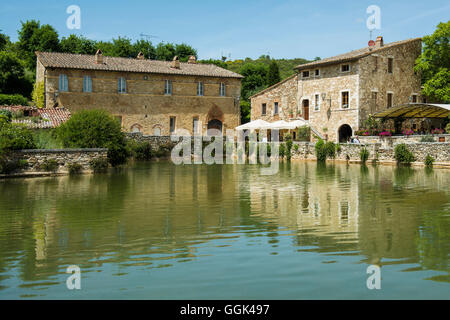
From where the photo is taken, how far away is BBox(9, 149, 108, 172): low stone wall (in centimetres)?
1817

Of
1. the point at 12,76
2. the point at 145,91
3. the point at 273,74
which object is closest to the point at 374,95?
the point at 145,91

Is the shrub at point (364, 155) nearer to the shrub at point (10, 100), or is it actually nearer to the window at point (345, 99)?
the window at point (345, 99)

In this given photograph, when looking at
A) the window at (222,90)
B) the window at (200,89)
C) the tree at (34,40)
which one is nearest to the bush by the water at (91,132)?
the window at (200,89)

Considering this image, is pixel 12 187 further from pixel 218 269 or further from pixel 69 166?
pixel 218 269

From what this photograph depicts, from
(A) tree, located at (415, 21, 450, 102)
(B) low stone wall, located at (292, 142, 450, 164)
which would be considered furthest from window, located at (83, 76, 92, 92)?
(A) tree, located at (415, 21, 450, 102)

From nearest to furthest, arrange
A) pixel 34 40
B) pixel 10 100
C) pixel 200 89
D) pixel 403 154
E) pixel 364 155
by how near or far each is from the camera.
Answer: pixel 403 154 < pixel 364 155 < pixel 10 100 < pixel 200 89 < pixel 34 40

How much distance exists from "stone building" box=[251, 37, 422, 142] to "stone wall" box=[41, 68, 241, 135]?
6520mm

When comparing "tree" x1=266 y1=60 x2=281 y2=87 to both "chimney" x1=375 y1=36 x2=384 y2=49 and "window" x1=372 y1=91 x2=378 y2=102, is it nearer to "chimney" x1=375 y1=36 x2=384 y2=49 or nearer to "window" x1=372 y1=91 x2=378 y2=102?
"chimney" x1=375 y1=36 x2=384 y2=49

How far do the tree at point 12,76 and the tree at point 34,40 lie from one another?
6.80m

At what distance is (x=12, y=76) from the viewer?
38.6 metres

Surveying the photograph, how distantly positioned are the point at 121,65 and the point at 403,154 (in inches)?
861

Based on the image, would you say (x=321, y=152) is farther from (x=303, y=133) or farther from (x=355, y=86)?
(x=355, y=86)

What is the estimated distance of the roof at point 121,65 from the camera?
32.9 metres
